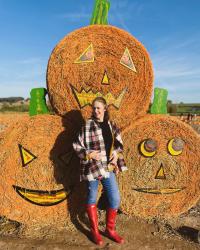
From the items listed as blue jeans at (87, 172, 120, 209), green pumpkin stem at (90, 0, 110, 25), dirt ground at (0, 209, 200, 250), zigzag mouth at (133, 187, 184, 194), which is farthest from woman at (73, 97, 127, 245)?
green pumpkin stem at (90, 0, 110, 25)

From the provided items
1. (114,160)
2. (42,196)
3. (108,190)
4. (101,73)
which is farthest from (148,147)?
(42,196)

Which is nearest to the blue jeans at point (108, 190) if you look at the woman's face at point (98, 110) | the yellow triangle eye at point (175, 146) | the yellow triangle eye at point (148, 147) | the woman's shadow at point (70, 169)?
the woman's shadow at point (70, 169)

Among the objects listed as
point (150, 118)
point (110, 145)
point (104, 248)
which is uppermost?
point (150, 118)

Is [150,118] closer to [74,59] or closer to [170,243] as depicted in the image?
[74,59]

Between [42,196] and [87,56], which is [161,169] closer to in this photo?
[42,196]

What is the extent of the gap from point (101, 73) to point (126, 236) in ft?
6.87

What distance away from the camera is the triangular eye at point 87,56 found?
435cm

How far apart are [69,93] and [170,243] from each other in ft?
7.33

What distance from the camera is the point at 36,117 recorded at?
4484mm

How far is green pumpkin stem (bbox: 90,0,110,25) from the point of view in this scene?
4625 mm

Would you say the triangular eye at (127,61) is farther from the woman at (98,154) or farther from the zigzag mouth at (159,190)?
the zigzag mouth at (159,190)

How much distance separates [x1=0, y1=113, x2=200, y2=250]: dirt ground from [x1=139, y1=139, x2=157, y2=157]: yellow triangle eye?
91cm

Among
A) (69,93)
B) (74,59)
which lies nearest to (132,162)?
(69,93)

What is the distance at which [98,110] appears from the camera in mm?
3859
